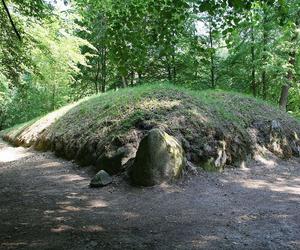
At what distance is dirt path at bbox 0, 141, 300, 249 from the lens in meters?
5.00

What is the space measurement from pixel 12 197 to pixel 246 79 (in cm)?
1786

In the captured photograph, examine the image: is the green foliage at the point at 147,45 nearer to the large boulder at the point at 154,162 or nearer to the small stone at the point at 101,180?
the large boulder at the point at 154,162

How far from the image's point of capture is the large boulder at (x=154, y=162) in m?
8.28

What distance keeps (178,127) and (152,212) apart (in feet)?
12.9

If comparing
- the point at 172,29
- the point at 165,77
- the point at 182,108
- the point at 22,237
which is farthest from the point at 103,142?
the point at 165,77

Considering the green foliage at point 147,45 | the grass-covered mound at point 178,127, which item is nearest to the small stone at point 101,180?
the grass-covered mound at point 178,127

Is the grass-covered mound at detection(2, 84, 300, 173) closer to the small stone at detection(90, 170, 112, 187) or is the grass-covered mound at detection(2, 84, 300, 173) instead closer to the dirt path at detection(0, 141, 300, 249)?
the small stone at detection(90, 170, 112, 187)

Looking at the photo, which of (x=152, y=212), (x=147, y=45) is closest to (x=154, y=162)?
(x=152, y=212)

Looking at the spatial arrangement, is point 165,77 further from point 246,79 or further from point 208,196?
point 208,196

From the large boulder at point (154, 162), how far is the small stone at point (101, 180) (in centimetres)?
54

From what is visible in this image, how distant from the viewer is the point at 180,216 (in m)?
6.27

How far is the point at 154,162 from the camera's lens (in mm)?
8320

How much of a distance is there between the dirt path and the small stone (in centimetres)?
20

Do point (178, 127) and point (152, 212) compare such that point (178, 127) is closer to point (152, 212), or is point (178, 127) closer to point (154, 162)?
point (154, 162)
